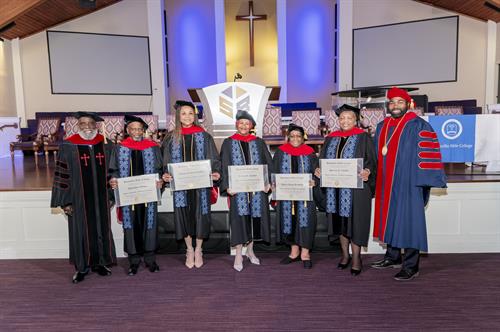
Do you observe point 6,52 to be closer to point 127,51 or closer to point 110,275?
point 127,51

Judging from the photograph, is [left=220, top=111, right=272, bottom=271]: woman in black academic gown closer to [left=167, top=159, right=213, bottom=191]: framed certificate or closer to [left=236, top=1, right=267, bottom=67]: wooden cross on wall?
[left=167, top=159, right=213, bottom=191]: framed certificate

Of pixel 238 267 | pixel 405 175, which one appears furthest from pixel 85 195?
pixel 405 175

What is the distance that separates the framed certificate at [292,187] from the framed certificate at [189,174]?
0.65 metres

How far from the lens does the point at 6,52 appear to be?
34.5 ft

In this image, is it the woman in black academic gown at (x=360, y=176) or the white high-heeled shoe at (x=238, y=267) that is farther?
the white high-heeled shoe at (x=238, y=267)

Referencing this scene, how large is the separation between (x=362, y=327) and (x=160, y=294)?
5.24ft

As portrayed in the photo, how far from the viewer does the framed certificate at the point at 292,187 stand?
11.3 ft

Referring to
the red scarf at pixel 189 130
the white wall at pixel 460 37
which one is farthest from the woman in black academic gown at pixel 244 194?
the white wall at pixel 460 37

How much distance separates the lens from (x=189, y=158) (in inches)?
138

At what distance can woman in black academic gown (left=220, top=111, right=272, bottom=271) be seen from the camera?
354 cm

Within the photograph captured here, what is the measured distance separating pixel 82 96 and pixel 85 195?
30.1 feet

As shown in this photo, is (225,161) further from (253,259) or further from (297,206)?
(253,259)

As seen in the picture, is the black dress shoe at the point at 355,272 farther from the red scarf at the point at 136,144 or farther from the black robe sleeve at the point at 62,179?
the black robe sleeve at the point at 62,179

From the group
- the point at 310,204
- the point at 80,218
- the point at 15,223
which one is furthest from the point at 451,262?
the point at 15,223
